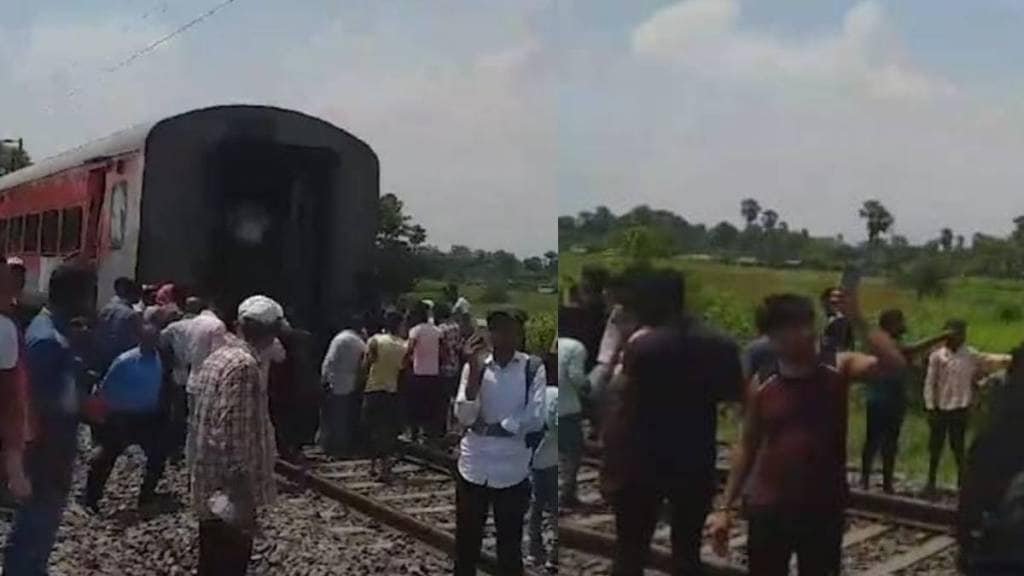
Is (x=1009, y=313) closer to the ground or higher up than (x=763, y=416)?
higher up

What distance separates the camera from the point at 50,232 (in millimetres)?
3914

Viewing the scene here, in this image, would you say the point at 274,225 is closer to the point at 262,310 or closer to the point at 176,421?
the point at 262,310

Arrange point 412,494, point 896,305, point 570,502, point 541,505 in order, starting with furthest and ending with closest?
point 412,494 → point 541,505 → point 570,502 → point 896,305

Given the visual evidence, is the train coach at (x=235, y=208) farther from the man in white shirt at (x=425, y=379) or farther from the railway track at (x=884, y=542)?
the railway track at (x=884, y=542)

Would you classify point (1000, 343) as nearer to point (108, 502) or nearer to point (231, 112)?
point (231, 112)

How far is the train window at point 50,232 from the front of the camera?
3.87 m

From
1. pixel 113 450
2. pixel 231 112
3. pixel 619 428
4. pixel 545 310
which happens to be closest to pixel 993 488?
pixel 619 428

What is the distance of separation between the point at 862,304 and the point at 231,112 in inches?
60.9

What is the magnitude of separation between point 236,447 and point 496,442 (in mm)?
688

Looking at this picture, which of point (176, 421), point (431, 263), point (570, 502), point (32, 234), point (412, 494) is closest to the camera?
point (570, 502)

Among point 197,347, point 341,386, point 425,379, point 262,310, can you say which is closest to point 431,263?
point 425,379

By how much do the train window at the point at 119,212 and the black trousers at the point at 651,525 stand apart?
5.36ft

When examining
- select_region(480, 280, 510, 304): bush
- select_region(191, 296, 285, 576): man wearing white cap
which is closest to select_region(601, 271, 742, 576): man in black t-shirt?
select_region(480, 280, 510, 304): bush

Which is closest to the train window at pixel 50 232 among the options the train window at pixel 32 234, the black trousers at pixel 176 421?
the train window at pixel 32 234
